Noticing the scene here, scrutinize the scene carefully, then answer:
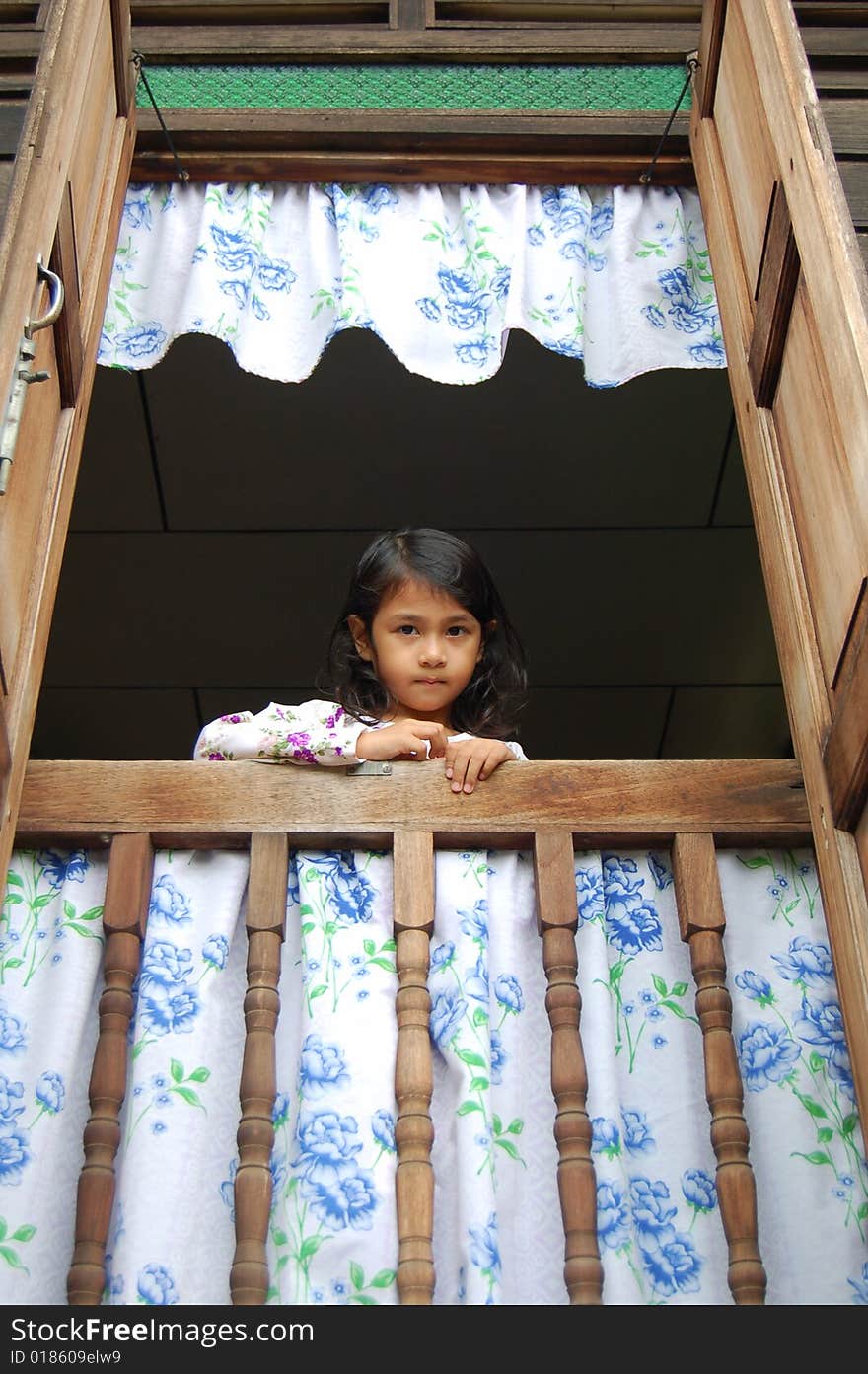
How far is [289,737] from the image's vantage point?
228cm

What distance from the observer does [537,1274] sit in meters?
1.87

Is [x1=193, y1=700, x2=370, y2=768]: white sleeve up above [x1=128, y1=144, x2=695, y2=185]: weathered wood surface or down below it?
below

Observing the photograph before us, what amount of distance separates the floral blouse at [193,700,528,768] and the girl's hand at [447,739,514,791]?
0.16 metres

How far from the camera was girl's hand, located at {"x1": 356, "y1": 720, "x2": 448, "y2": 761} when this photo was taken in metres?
2.33

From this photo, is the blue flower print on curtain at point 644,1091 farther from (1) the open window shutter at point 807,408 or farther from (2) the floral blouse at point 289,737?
(2) the floral blouse at point 289,737

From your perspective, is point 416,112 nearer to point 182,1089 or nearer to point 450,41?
point 450,41

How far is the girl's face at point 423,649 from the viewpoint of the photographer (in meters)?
2.86

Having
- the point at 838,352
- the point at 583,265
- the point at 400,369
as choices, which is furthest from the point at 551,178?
the point at 838,352

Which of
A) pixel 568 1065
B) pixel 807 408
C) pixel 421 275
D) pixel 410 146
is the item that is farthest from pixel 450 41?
pixel 568 1065

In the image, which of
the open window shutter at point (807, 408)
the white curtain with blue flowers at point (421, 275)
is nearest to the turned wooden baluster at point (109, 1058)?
the open window shutter at point (807, 408)

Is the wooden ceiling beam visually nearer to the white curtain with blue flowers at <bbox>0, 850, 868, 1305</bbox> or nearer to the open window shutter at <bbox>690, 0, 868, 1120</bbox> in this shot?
the open window shutter at <bbox>690, 0, 868, 1120</bbox>

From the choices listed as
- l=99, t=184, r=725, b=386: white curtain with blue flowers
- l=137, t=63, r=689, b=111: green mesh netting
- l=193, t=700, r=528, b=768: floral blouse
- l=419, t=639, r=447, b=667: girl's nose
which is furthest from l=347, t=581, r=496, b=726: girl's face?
l=137, t=63, r=689, b=111: green mesh netting

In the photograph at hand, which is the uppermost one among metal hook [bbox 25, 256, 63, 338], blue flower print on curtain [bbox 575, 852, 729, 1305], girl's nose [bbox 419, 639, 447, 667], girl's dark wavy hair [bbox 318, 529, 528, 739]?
girl's dark wavy hair [bbox 318, 529, 528, 739]

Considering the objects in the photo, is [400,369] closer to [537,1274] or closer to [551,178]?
[551,178]
